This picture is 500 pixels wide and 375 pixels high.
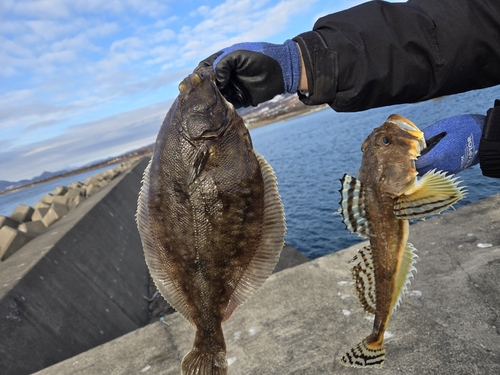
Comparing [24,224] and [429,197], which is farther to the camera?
[24,224]

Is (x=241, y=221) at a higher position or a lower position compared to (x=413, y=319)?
higher

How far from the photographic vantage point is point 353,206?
112 inches

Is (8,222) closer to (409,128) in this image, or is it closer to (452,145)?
(409,128)

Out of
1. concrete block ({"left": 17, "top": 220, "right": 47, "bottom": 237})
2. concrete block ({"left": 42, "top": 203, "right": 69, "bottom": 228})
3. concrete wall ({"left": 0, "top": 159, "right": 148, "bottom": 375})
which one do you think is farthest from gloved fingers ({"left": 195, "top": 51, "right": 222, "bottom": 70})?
concrete block ({"left": 42, "top": 203, "right": 69, "bottom": 228})

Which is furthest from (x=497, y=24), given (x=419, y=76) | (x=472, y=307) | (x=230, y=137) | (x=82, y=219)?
(x=82, y=219)

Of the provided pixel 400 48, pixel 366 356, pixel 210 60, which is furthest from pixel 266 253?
pixel 400 48

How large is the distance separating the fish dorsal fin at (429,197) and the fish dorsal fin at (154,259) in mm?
1970

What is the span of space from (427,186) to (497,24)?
1.77m

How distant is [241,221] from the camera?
2670 mm

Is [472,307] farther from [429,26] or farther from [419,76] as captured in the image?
[429,26]

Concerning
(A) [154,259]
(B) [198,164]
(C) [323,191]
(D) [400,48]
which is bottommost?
(C) [323,191]

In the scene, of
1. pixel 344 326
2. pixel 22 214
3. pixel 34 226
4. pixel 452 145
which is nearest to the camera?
pixel 452 145

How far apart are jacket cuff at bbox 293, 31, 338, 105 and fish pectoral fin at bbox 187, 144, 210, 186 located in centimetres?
136

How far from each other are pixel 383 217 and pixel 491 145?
1331 millimetres
